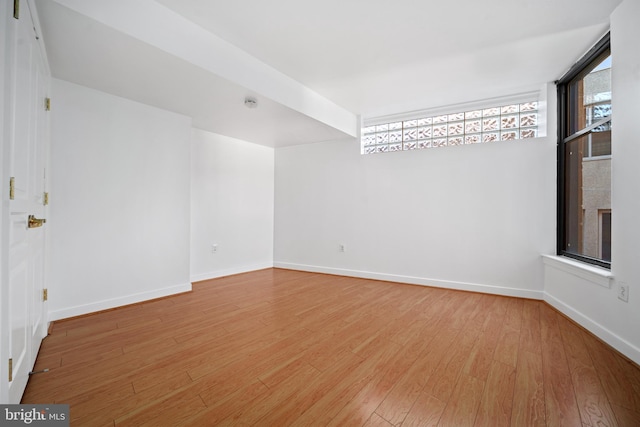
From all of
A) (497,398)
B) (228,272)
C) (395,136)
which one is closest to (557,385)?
(497,398)

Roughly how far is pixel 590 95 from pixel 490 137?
1105 millimetres

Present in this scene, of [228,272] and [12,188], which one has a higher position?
[12,188]

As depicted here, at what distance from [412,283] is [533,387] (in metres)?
2.57

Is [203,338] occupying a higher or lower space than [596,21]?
lower

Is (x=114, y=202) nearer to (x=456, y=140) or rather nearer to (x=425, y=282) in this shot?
(x=425, y=282)

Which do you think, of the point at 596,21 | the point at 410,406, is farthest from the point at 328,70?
the point at 410,406

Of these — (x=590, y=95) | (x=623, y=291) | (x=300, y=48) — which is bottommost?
(x=623, y=291)

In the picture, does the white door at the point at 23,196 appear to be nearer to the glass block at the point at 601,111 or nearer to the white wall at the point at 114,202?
the white wall at the point at 114,202

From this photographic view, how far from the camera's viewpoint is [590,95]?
2.92 metres

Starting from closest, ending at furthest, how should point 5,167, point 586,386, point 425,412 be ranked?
1. point 5,167
2. point 425,412
3. point 586,386

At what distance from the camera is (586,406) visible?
158 centimetres

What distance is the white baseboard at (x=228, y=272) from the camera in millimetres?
4328

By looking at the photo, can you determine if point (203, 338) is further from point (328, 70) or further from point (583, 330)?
point (583, 330)

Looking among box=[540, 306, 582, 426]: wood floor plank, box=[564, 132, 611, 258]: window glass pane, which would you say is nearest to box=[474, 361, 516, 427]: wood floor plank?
box=[540, 306, 582, 426]: wood floor plank
